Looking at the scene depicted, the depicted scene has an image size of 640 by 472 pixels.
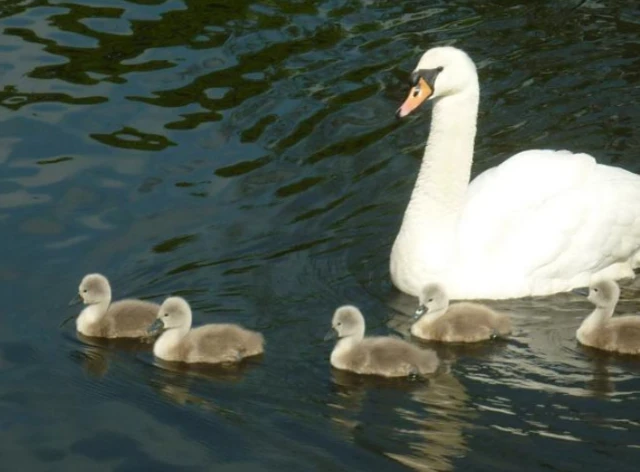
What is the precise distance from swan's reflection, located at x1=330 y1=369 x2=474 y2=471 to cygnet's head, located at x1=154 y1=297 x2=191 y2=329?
3.57 feet

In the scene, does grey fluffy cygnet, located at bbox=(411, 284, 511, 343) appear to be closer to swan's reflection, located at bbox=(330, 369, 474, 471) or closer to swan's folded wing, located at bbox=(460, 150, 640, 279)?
swan's reflection, located at bbox=(330, 369, 474, 471)

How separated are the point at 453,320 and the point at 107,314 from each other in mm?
2293

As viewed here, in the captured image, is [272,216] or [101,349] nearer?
[101,349]

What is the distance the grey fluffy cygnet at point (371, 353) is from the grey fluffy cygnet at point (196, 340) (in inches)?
22.5

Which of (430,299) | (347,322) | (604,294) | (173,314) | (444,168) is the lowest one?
(604,294)

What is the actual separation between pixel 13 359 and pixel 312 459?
2.49 m

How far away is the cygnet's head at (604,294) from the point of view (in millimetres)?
11258

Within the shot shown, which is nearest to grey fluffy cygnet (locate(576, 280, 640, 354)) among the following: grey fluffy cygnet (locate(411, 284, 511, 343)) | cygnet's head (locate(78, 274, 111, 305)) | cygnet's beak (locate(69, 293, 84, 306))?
grey fluffy cygnet (locate(411, 284, 511, 343))

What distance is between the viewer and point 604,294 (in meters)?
11.3

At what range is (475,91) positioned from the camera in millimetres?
12109

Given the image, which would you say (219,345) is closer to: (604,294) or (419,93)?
(419,93)

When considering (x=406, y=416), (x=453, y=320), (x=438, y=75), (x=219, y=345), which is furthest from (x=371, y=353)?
(x=438, y=75)

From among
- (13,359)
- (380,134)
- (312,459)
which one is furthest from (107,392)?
(380,134)

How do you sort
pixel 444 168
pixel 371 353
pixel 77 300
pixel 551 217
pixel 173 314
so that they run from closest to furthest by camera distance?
pixel 371 353 → pixel 173 314 → pixel 77 300 → pixel 444 168 → pixel 551 217
